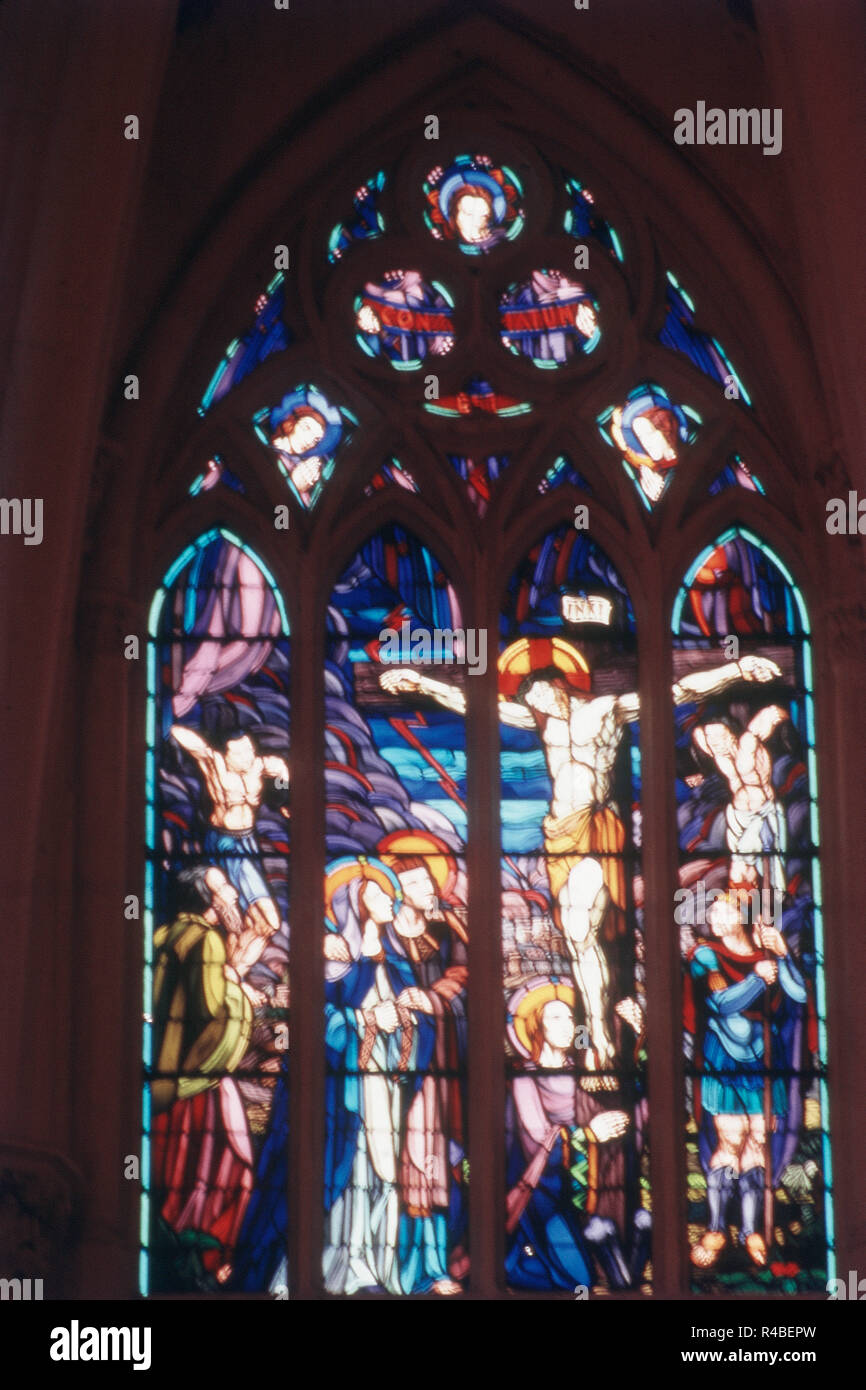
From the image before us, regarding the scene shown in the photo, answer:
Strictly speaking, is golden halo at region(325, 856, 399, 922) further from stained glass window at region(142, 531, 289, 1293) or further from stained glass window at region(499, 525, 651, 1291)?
stained glass window at region(499, 525, 651, 1291)

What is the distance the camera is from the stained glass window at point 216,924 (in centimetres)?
1363

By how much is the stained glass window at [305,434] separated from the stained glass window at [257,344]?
0.70 ft

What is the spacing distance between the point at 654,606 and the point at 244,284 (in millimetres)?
2539

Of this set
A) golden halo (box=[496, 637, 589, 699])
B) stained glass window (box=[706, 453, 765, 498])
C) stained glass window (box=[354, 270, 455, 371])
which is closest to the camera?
golden halo (box=[496, 637, 589, 699])

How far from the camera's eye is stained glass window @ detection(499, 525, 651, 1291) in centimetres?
1368

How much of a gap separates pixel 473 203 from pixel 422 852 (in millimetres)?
3313

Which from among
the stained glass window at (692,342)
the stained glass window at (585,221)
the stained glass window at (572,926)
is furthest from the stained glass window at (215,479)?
the stained glass window at (692,342)

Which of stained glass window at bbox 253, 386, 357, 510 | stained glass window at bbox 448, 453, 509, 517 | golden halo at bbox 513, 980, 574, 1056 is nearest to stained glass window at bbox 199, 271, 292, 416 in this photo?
stained glass window at bbox 253, 386, 357, 510

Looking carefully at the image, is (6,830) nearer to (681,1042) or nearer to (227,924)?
(227,924)

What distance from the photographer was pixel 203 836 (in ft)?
47.0

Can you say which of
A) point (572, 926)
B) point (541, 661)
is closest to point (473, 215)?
point (541, 661)

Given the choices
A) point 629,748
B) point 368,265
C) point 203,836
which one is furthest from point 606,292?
point 203,836

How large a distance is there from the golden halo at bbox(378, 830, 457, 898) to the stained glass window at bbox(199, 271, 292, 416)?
7.65 ft

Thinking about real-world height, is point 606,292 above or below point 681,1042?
above
